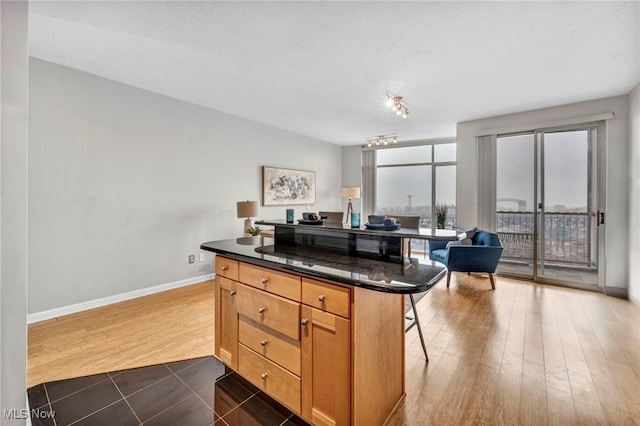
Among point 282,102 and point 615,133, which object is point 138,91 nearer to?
point 282,102

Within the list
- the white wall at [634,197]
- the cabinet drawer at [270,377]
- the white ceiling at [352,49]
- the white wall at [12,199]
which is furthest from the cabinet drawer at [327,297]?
the white wall at [634,197]

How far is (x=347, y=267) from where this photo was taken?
150 centimetres

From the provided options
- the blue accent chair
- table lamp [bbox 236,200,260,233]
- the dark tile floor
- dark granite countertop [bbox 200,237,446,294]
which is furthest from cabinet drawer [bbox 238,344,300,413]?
the blue accent chair

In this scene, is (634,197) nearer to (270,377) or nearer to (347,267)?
(347,267)

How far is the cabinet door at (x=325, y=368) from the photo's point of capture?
132 centimetres

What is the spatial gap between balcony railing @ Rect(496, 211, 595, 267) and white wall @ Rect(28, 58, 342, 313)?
175 inches

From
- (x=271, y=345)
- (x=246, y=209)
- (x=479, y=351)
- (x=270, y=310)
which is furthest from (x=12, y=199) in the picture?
(x=246, y=209)

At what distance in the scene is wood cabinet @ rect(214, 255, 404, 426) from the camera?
4.35 feet

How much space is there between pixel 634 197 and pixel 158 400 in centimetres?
536

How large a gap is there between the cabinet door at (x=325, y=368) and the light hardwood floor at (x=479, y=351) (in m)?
0.48

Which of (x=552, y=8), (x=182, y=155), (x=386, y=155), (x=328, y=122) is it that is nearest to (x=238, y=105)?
(x=182, y=155)

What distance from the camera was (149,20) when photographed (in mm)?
2154

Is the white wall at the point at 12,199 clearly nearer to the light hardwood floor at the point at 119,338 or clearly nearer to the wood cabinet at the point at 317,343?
the wood cabinet at the point at 317,343

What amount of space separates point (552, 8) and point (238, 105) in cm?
354
